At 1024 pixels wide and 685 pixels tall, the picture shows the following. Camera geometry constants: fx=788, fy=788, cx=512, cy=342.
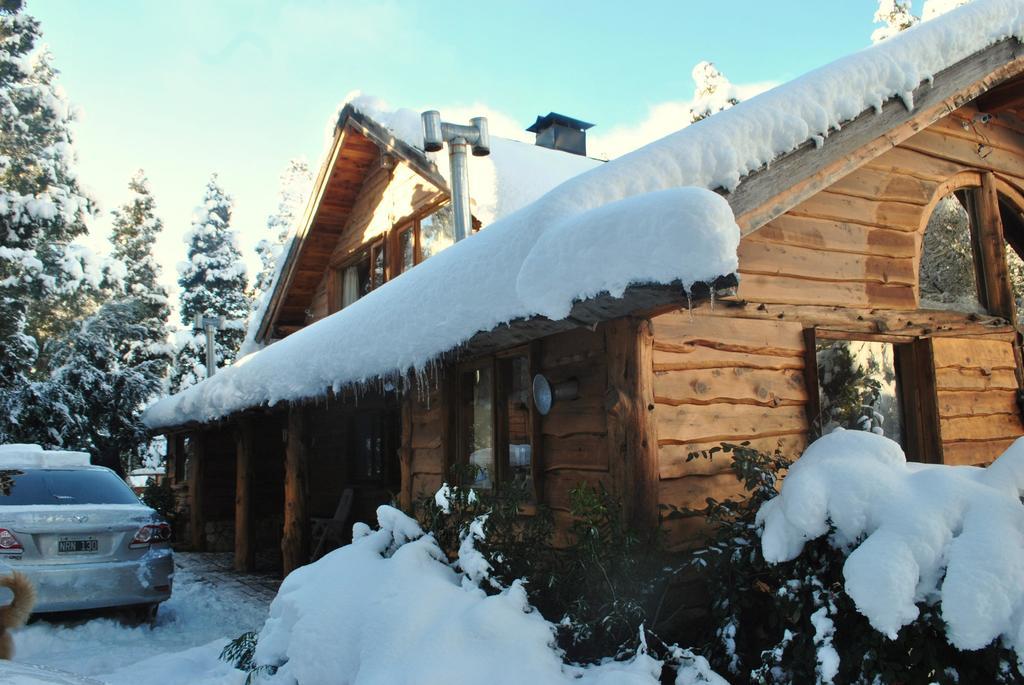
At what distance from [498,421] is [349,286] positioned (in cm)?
810

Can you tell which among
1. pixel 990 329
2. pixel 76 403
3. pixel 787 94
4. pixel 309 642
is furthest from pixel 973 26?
pixel 76 403

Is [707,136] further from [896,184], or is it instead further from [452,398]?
[452,398]

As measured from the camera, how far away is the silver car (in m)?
6.55

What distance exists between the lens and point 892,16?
26.0 m

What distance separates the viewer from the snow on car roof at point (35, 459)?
26.0ft

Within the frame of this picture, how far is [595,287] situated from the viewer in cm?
396

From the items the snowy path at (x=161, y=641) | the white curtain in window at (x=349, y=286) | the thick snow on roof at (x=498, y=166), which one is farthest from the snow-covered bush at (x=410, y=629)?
the white curtain in window at (x=349, y=286)

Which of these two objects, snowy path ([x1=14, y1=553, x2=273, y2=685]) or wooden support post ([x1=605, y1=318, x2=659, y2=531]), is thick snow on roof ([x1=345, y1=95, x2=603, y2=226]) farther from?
snowy path ([x1=14, y1=553, x2=273, y2=685])

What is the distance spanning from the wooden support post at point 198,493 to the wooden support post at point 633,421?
1055 cm

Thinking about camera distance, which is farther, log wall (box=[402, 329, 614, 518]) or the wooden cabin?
log wall (box=[402, 329, 614, 518])

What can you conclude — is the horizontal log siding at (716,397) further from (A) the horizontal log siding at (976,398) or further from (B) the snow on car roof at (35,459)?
(B) the snow on car roof at (35,459)

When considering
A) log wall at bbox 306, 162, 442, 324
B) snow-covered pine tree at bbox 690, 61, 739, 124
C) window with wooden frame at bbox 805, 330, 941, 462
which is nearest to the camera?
window with wooden frame at bbox 805, 330, 941, 462

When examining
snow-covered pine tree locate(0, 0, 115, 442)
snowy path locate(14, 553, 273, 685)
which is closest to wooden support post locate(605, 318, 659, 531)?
snowy path locate(14, 553, 273, 685)

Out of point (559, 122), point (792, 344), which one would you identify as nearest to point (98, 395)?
point (559, 122)
